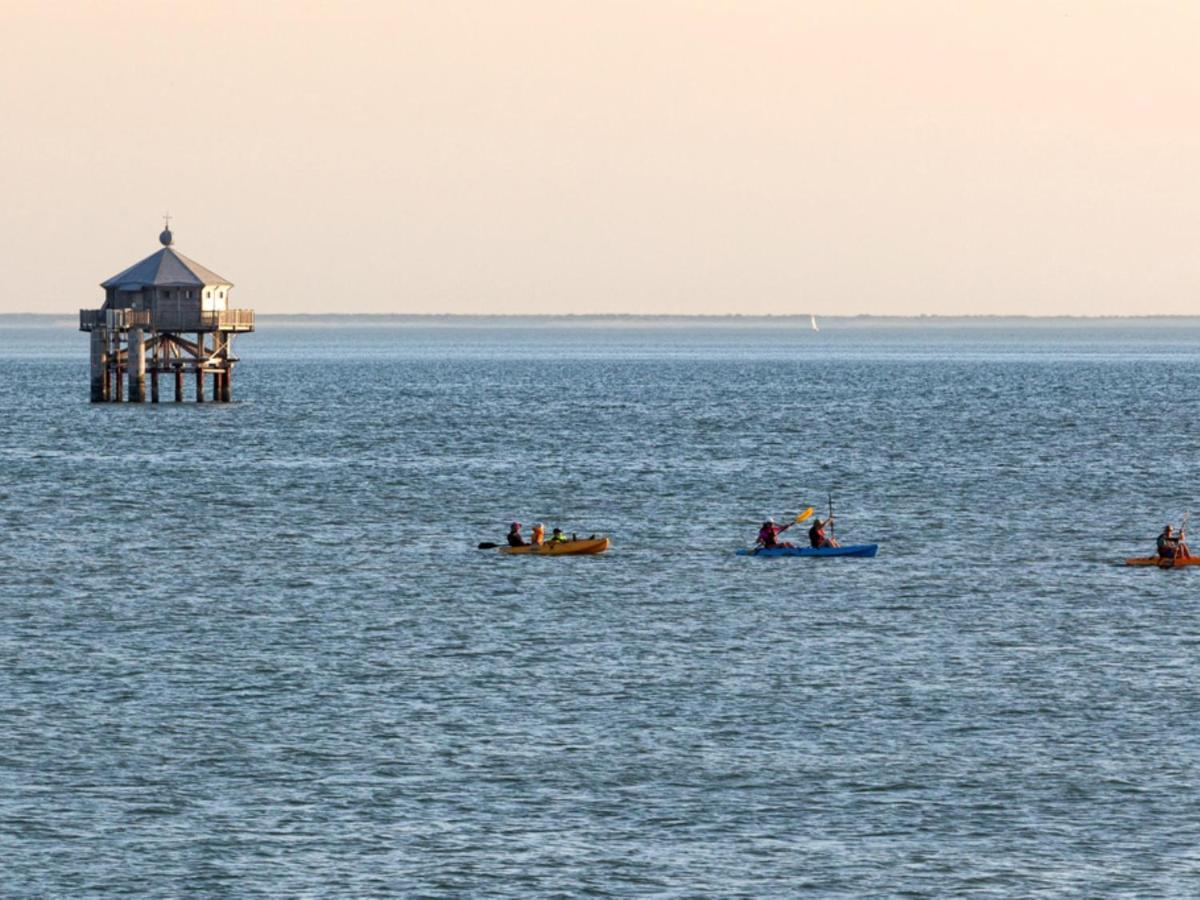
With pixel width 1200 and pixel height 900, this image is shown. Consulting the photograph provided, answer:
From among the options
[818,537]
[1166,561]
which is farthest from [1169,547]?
[818,537]

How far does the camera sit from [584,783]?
35.9 meters

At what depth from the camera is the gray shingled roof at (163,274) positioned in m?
134

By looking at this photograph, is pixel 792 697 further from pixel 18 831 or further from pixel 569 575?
pixel 569 575

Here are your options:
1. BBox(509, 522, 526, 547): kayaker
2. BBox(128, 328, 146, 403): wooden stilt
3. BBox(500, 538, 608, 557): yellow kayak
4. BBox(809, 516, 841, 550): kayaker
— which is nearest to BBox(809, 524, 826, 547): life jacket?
BBox(809, 516, 841, 550): kayaker

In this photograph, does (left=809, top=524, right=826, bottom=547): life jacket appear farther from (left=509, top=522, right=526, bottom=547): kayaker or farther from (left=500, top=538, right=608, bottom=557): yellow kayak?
(left=509, top=522, right=526, bottom=547): kayaker

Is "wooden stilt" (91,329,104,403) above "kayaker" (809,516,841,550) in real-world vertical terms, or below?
above

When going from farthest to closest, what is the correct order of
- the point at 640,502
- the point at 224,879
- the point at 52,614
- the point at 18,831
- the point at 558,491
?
the point at 558,491 → the point at 640,502 → the point at 52,614 → the point at 18,831 → the point at 224,879

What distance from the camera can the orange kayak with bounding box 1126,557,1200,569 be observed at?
63312 mm

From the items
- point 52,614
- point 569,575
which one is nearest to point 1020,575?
point 569,575

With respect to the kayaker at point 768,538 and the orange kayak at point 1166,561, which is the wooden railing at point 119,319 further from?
the orange kayak at point 1166,561

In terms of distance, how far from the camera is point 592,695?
142 feet

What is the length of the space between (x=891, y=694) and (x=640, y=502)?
42961 mm

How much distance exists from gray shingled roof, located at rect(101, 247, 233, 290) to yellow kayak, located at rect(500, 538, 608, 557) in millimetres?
72046

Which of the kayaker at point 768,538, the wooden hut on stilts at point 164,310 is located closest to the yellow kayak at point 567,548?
the kayaker at point 768,538
